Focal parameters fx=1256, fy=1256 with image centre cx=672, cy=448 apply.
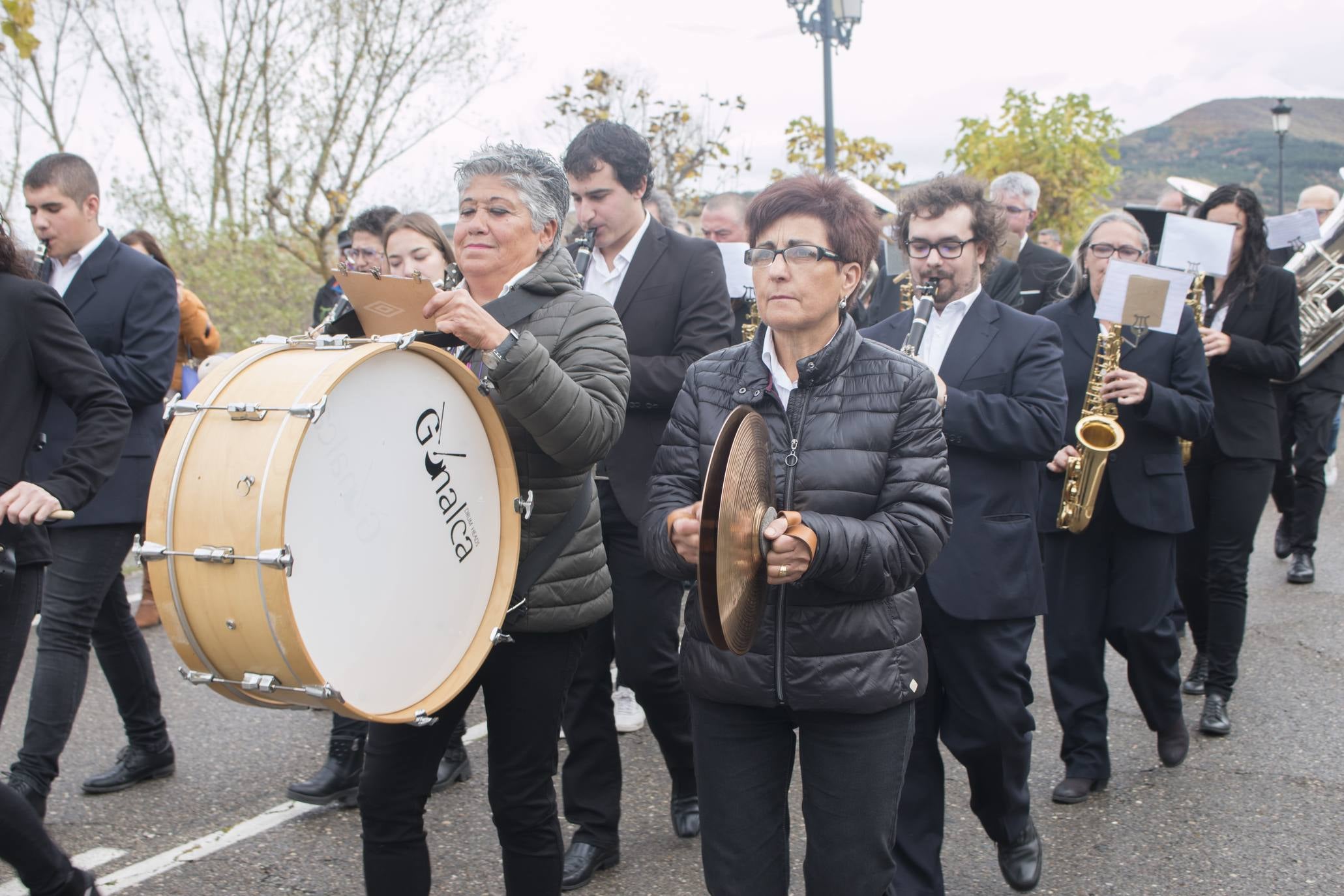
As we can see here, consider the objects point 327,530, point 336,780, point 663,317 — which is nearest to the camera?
point 327,530

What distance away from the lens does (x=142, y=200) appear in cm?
1680

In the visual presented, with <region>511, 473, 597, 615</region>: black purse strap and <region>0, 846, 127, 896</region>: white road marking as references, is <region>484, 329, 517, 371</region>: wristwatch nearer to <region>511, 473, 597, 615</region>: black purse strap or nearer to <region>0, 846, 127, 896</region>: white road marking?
<region>511, 473, 597, 615</region>: black purse strap

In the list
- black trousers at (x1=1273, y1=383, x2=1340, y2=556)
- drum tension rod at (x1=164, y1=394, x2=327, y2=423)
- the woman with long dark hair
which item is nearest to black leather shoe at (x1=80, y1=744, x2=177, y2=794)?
drum tension rod at (x1=164, y1=394, x2=327, y2=423)

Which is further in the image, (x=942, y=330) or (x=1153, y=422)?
(x=1153, y=422)

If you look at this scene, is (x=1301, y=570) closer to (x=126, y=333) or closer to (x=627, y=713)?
(x=627, y=713)

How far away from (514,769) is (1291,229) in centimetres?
479

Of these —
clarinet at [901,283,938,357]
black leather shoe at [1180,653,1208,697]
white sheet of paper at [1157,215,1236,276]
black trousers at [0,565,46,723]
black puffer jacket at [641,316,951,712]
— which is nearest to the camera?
black puffer jacket at [641,316,951,712]

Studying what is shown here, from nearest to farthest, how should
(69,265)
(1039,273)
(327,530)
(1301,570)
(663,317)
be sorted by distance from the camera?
(327,530) < (663,317) < (69,265) < (1039,273) < (1301,570)

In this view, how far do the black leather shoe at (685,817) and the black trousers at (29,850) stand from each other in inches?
72.4

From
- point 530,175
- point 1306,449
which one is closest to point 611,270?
point 530,175

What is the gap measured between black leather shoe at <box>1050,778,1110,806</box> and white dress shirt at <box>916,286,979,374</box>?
170 cm

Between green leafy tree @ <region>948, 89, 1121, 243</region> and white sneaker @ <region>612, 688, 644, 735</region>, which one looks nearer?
white sneaker @ <region>612, 688, 644, 735</region>

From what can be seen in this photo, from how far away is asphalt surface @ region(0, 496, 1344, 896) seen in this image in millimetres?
3830

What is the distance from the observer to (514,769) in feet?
9.79
